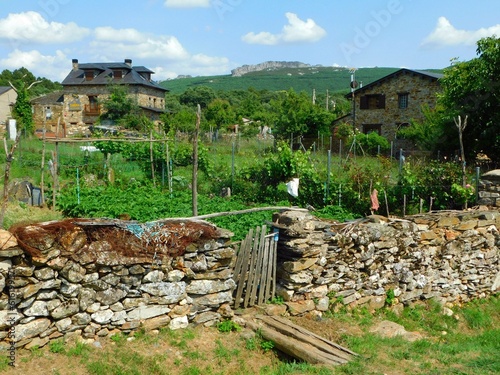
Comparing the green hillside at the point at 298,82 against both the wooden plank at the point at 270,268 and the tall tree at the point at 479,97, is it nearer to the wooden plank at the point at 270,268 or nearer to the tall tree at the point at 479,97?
the tall tree at the point at 479,97

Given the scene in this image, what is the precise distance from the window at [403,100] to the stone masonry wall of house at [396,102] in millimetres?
189

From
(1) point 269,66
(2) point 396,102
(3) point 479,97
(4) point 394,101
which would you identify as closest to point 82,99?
(4) point 394,101

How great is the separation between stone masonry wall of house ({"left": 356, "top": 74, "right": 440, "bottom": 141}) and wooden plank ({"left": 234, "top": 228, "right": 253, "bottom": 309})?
26154mm

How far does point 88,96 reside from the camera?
42.4 metres

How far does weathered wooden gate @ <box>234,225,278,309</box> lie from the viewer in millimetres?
6293

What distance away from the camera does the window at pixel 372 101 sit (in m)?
31.7

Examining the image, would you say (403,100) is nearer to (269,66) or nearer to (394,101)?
(394,101)

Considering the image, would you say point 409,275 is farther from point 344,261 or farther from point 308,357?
point 308,357

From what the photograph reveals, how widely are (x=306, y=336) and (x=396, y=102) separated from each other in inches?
1103

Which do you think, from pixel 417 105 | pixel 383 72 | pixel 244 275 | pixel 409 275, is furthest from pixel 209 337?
pixel 383 72

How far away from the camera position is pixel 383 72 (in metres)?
113

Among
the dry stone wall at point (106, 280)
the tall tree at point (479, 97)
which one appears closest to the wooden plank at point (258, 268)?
the dry stone wall at point (106, 280)

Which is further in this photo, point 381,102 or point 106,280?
point 381,102

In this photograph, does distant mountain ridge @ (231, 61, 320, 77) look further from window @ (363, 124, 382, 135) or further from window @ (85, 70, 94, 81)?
window @ (363, 124, 382, 135)
